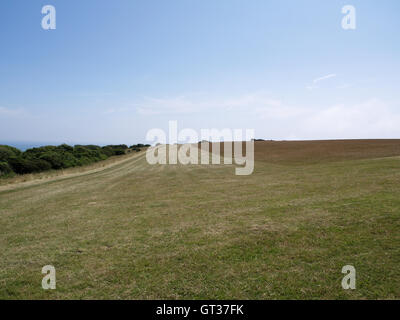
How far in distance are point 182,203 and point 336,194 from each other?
7.35 meters

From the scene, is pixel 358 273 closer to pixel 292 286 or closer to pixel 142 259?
pixel 292 286

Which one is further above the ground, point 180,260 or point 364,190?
point 364,190

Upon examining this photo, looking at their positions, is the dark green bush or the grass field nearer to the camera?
the grass field

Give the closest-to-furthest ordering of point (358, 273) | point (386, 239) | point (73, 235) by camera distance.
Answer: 1. point (358, 273)
2. point (386, 239)
3. point (73, 235)

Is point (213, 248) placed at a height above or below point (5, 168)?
below

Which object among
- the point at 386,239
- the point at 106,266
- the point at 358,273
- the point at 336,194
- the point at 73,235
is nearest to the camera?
the point at 358,273

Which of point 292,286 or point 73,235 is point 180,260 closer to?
point 292,286

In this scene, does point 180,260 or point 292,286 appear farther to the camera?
point 180,260

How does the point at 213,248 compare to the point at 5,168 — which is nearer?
the point at 213,248

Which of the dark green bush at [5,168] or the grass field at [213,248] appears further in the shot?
the dark green bush at [5,168]

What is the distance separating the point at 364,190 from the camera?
10.4 meters
